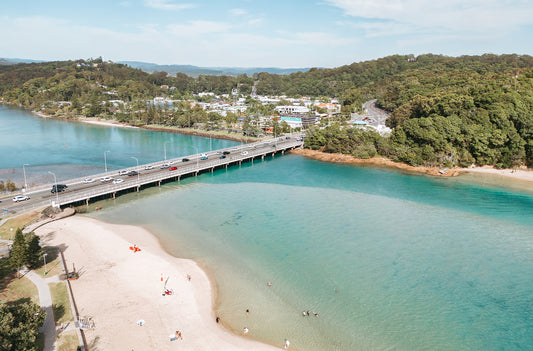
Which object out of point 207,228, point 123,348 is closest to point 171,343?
point 123,348

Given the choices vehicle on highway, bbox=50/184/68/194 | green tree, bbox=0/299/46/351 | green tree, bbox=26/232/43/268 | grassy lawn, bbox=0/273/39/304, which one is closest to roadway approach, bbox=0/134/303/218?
vehicle on highway, bbox=50/184/68/194

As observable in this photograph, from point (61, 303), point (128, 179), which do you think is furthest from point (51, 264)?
point (128, 179)

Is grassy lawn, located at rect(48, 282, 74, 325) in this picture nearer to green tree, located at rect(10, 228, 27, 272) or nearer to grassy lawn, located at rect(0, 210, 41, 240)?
green tree, located at rect(10, 228, 27, 272)

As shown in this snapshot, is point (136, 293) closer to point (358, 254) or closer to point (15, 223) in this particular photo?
point (15, 223)

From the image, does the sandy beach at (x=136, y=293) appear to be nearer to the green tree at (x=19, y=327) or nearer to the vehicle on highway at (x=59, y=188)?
the green tree at (x=19, y=327)

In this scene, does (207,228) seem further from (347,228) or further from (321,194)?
(321,194)
